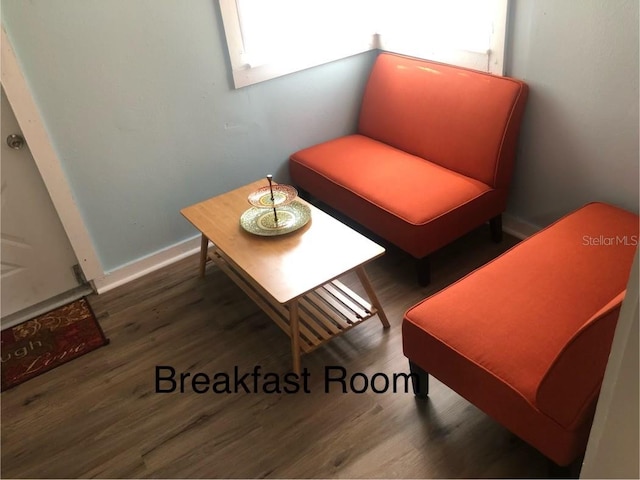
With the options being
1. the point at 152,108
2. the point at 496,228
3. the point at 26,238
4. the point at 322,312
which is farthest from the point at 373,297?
the point at 26,238

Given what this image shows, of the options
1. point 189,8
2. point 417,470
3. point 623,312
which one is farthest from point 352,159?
point 623,312

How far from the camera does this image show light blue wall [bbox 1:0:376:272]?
6.95 feet

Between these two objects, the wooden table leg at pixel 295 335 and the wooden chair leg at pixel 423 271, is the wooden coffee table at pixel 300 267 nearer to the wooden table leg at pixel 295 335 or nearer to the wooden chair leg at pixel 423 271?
the wooden table leg at pixel 295 335

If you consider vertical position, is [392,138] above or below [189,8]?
below

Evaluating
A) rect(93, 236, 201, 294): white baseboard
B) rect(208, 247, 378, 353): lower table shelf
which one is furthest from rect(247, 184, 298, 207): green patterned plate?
rect(93, 236, 201, 294): white baseboard

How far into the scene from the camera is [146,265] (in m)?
2.67

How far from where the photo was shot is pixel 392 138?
279cm

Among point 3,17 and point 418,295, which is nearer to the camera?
point 3,17

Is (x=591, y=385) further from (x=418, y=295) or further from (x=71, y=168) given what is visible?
(x=71, y=168)

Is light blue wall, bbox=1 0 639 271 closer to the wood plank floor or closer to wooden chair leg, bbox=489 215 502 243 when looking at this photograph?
wooden chair leg, bbox=489 215 502 243

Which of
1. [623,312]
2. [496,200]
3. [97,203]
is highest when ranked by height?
[623,312]

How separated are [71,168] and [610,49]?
2166 millimetres

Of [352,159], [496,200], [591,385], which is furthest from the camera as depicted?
[352,159]

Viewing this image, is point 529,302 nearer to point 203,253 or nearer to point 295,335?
point 295,335
